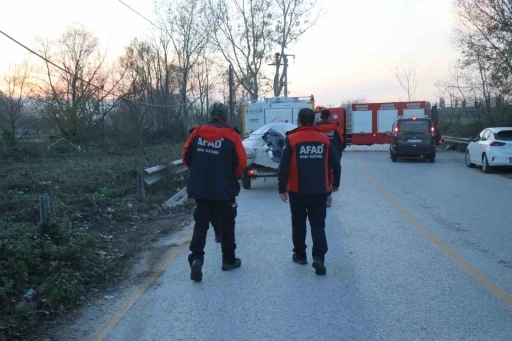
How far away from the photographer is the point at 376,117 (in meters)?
33.2

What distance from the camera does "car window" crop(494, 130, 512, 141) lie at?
1890cm

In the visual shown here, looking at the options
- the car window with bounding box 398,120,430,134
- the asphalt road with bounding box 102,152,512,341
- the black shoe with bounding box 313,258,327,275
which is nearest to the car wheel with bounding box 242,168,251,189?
the asphalt road with bounding box 102,152,512,341

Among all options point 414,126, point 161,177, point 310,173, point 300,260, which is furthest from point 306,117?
point 414,126

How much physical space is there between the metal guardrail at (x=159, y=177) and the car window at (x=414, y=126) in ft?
39.2

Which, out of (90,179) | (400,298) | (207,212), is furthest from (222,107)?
(90,179)

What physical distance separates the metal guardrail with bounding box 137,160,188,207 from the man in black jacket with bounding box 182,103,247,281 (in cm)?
601

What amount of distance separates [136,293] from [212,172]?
5.00 feet

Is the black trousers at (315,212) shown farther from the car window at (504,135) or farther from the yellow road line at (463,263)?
the car window at (504,135)

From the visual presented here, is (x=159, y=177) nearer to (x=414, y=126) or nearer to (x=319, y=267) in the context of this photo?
(x=319, y=267)

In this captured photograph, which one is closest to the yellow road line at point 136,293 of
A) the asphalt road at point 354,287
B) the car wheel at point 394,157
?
the asphalt road at point 354,287

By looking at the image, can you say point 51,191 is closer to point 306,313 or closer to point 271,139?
point 271,139

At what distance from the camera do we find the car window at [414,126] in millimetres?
24219

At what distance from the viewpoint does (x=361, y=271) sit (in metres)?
6.79

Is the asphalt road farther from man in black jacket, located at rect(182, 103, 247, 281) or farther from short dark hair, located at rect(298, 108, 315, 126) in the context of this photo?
short dark hair, located at rect(298, 108, 315, 126)
